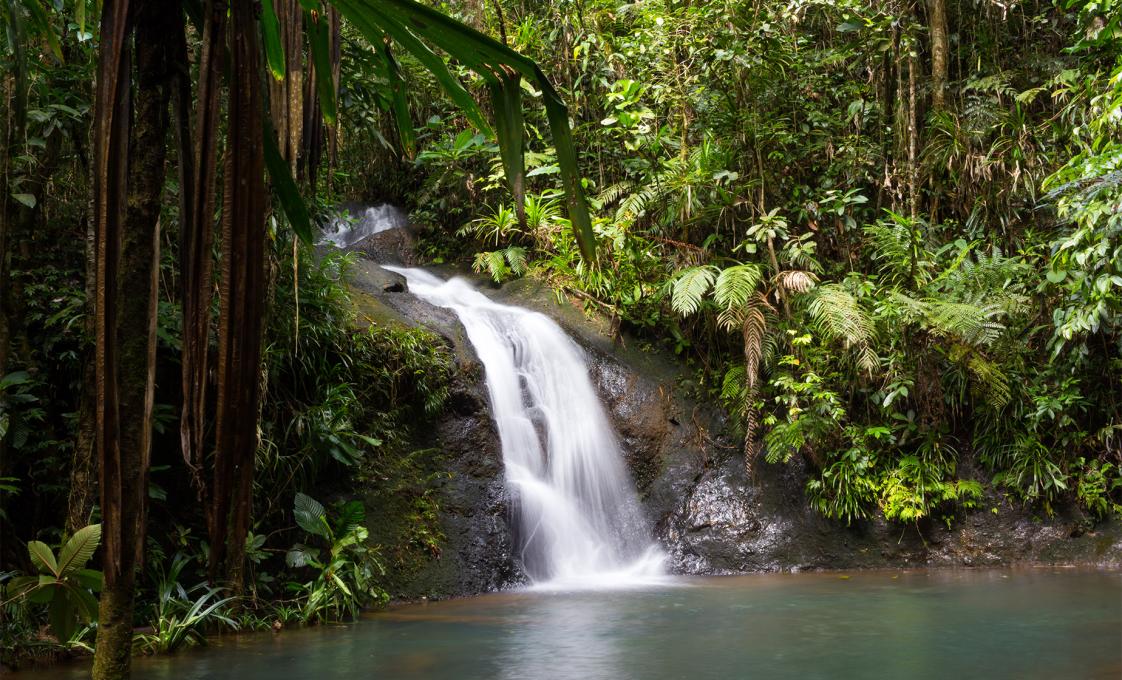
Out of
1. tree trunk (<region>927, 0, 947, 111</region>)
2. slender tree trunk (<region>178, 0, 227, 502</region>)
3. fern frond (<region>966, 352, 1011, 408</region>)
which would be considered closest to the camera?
slender tree trunk (<region>178, 0, 227, 502</region>)

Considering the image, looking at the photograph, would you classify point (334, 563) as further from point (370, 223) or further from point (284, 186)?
point (370, 223)

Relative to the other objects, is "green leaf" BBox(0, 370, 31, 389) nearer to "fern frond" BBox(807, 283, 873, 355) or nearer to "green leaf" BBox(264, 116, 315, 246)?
"green leaf" BBox(264, 116, 315, 246)

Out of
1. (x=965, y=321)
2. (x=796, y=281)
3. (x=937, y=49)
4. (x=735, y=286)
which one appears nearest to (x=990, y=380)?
(x=965, y=321)

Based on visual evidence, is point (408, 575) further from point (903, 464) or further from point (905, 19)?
point (905, 19)

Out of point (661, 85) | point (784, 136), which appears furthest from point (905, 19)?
point (661, 85)

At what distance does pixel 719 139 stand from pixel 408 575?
5642mm

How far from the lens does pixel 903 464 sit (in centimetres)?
818

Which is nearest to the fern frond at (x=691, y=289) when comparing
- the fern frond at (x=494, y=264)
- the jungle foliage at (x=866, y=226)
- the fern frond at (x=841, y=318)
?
the jungle foliage at (x=866, y=226)

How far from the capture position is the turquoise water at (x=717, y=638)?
14.8 ft

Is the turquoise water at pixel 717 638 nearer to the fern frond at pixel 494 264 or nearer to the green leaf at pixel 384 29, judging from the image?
the green leaf at pixel 384 29

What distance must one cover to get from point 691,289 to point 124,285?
7206 millimetres

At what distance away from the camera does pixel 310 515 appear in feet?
19.8

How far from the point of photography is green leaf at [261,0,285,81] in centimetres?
170

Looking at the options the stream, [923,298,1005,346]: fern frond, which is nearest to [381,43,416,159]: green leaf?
the stream
